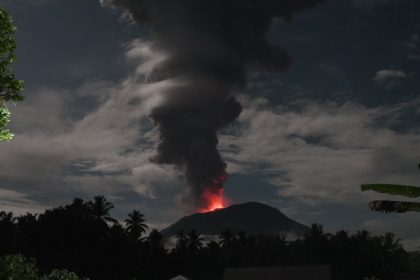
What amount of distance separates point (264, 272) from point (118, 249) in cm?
1743

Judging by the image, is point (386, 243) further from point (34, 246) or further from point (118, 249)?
point (34, 246)

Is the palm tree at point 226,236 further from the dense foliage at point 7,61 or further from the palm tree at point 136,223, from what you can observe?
the dense foliage at point 7,61

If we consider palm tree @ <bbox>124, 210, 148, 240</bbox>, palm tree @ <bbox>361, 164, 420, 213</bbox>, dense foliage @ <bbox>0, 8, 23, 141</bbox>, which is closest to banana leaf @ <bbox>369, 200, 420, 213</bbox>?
palm tree @ <bbox>361, 164, 420, 213</bbox>

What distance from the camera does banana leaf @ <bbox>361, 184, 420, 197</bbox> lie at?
9547mm

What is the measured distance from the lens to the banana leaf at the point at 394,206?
10.2 metres

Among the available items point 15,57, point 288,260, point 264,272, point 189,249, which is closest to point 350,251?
point 288,260

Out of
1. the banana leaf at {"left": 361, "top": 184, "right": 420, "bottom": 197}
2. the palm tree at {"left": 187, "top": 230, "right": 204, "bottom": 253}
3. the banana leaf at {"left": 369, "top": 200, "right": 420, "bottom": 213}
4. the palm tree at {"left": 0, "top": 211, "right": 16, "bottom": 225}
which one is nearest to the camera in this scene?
the banana leaf at {"left": 361, "top": 184, "right": 420, "bottom": 197}

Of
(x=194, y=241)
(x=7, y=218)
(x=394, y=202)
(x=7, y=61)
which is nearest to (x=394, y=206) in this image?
(x=394, y=202)

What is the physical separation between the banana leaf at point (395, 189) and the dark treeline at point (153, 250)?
32523mm

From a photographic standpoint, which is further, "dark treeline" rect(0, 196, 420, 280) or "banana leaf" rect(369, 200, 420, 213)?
"dark treeline" rect(0, 196, 420, 280)

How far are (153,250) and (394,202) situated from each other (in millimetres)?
82000

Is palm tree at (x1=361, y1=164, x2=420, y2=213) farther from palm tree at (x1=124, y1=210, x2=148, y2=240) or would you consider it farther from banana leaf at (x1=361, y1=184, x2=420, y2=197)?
palm tree at (x1=124, y1=210, x2=148, y2=240)

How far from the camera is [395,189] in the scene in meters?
9.75

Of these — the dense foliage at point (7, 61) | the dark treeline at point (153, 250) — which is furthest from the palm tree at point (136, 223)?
the dense foliage at point (7, 61)
